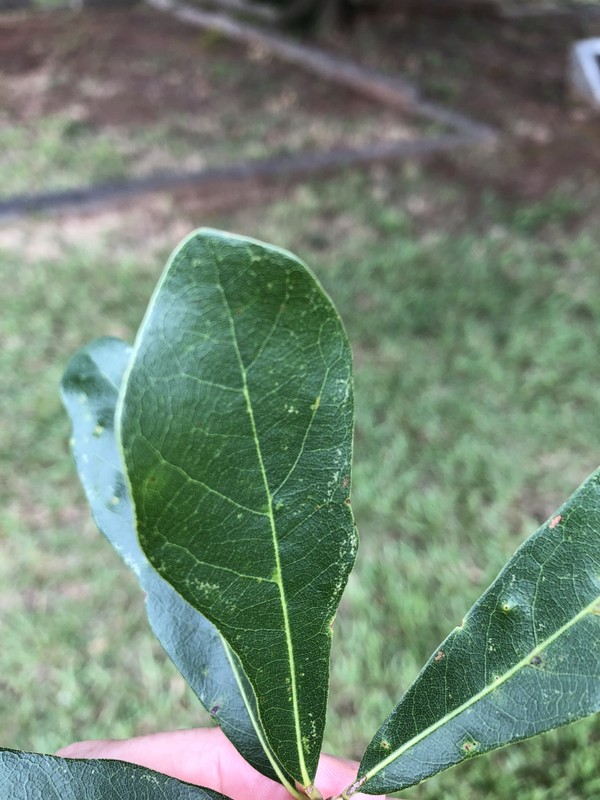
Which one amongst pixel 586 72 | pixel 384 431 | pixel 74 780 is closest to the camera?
pixel 74 780

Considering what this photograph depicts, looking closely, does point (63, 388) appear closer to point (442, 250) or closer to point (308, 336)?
point (308, 336)

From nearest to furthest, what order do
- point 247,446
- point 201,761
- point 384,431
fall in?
point 247,446
point 201,761
point 384,431

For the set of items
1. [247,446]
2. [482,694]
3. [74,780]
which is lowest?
[74,780]

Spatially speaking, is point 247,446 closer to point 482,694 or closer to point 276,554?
point 276,554

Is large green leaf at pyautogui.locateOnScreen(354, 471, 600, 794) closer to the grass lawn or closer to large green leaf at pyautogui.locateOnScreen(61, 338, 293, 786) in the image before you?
large green leaf at pyautogui.locateOnScreen(61, 338, 293, 786)

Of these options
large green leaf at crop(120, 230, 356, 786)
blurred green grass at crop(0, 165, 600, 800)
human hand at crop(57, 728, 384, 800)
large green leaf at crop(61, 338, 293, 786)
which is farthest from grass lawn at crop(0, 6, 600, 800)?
large green leaf at crop(120, 230, 356, 786)

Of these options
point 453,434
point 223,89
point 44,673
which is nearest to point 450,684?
point 44,673

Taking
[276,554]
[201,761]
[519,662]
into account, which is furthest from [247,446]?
[201,761]
